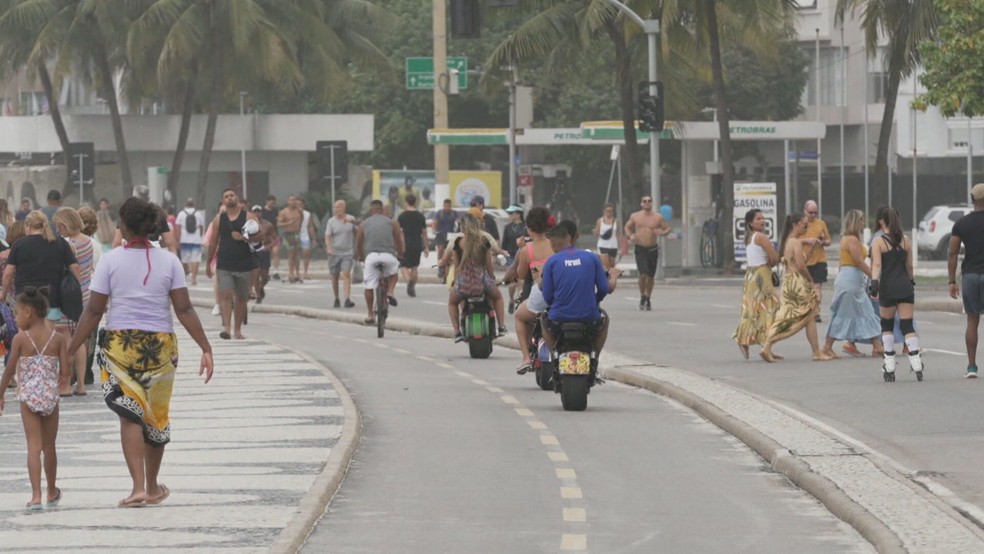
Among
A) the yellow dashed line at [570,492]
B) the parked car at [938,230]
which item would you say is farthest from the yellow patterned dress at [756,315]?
the parked car at [938,230]

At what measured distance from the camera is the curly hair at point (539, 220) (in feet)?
67.4

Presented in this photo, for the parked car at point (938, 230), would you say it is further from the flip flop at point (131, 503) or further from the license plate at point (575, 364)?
the flip flop at point (131, 503)

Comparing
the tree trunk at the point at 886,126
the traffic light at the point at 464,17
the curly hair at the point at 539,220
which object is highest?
the traffic light at the point at 464,17

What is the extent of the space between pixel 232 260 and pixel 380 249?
2.77 metres

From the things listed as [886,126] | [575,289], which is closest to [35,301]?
[575,289]

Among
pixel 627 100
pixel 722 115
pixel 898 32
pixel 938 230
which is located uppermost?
pixel 898 32

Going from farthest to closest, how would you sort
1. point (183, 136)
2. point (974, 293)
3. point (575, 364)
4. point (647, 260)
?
point (183, 136) < point (647, 260) < point (974, 293) < point (575, 364)

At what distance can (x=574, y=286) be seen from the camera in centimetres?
1803

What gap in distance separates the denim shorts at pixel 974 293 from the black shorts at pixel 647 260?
43.0 feet

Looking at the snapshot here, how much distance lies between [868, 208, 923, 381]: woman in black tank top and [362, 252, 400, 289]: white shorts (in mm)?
9301

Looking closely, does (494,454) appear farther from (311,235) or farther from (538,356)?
(311,235)

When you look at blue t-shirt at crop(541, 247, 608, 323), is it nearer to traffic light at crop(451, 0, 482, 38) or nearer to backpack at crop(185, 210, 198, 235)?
traffic light at crop(451, 0, 482, 38)

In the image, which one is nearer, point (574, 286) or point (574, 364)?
point (574, 364)

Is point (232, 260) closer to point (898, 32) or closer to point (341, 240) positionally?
point (341, 240)
